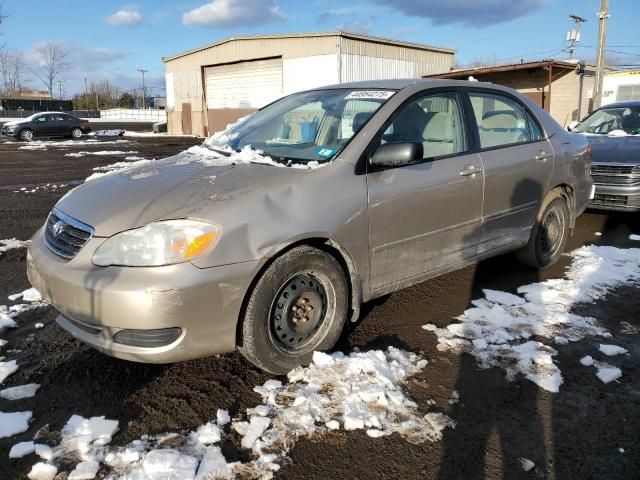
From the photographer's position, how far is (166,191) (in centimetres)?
302

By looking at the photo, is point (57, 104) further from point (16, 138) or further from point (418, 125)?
point (418, 125)

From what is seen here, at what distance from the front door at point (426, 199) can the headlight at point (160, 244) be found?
1121 millimetres

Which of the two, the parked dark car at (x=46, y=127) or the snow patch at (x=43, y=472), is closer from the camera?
the snow patch at (x=43, y=472)

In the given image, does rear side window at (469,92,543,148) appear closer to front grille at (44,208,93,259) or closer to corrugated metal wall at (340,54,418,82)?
front grille at (44,208,93,259)

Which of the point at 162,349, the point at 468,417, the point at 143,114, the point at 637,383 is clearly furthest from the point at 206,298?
the point at 143,114

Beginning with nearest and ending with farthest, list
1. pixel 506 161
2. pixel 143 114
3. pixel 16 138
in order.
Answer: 1. pixel 506 161
2. pixel 16 138
3. pixel 143 114

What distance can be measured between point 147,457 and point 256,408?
606mm

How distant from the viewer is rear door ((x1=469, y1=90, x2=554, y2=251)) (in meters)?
4.27

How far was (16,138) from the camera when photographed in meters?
29.3

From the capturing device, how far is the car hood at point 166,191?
2.81 m

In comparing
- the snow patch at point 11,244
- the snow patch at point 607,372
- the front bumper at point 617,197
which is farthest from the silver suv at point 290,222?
the snow patch at point 11,244

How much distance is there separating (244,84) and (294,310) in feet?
94.3

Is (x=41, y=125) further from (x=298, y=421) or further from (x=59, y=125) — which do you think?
(x=298, y=421)

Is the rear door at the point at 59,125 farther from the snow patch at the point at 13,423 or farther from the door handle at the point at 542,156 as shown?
the snow patch at the point at 13,423
